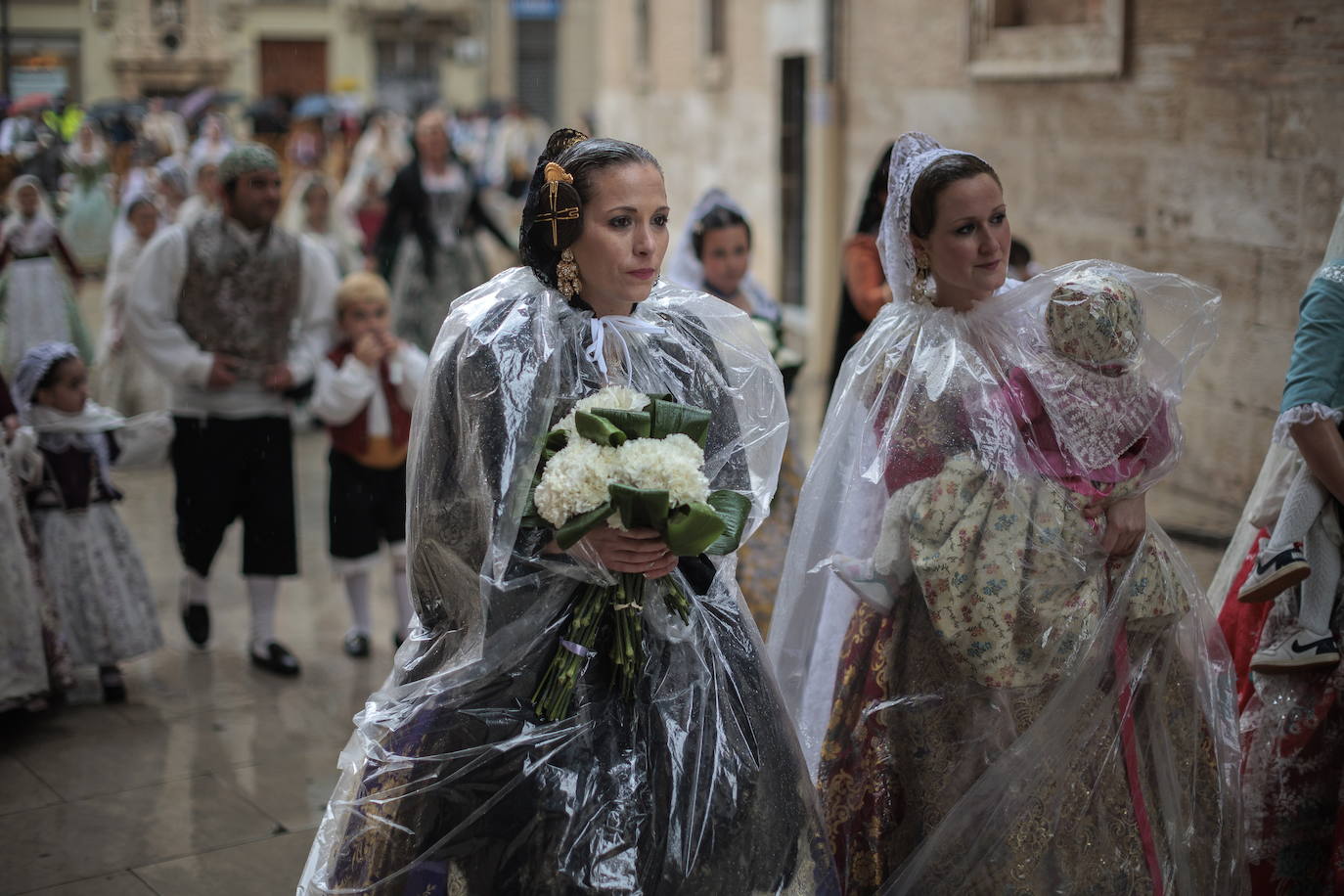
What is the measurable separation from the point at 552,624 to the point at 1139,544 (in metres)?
1.25

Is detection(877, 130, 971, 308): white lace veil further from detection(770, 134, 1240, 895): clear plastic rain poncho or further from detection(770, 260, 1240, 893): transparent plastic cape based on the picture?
detection(770, 260, 1240, 893): transparent plastic cape

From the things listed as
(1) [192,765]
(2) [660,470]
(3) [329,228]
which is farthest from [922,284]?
(3) [329,228]

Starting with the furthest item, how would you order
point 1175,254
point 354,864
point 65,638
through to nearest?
point 1175,254
point 65,638
point 354,864

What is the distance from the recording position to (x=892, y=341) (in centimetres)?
323

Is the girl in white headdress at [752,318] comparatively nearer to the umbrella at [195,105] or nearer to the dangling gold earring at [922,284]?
the dangling gold earring at [922,284]

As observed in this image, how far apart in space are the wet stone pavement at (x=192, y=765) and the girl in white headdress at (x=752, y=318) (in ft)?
4.76

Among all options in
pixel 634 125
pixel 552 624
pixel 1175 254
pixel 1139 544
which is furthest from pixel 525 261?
pixel 634 125

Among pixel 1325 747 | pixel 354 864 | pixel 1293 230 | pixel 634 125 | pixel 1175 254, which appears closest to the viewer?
pixel 354 864

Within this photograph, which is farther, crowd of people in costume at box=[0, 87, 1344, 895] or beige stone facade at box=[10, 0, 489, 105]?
beige stone facade at box=[10, 0, 489, 105]

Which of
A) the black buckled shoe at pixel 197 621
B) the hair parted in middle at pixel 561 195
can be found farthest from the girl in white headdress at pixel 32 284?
the hair parted in middle at pixel 561 195

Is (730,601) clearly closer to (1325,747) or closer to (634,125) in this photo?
(1325,747)

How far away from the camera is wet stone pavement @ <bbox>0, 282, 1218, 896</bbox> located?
379cm

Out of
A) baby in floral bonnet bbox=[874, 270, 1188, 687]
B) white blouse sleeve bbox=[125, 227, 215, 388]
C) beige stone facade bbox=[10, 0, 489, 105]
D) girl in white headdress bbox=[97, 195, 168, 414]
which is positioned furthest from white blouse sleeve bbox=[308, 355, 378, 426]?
beige stone facade bbox=[10, 0, 489, 105]

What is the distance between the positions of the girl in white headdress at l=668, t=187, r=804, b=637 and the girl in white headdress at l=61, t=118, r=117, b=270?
12938mm
